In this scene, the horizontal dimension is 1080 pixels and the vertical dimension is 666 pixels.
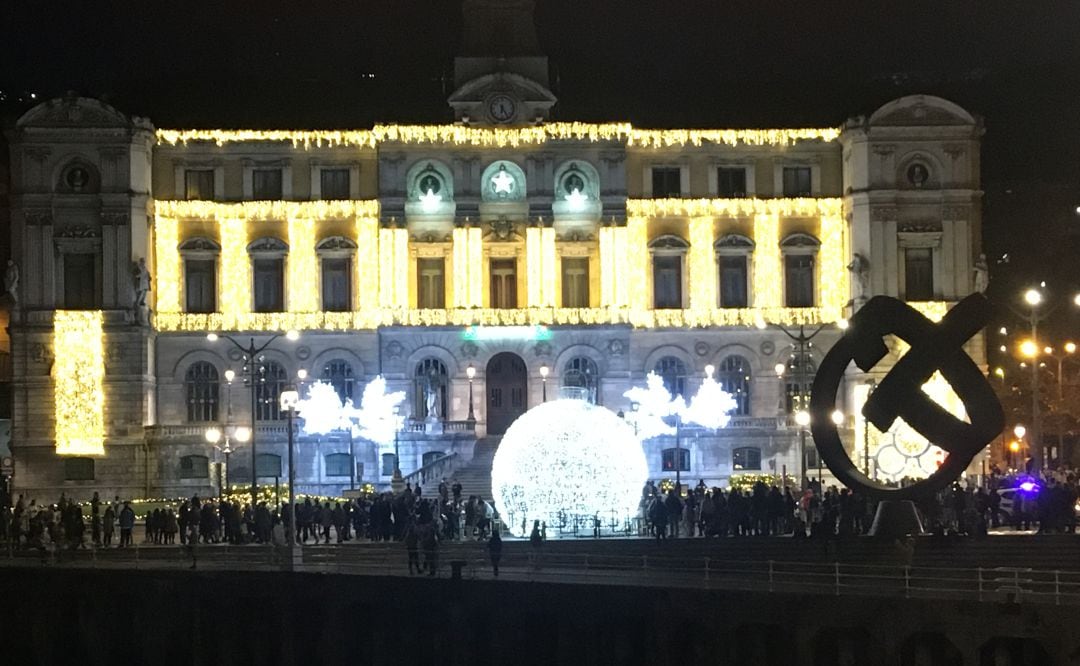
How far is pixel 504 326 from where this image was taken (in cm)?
8881

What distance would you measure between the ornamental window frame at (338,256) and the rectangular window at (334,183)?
1.64 meters

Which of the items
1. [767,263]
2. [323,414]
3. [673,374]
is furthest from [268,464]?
[767,263]

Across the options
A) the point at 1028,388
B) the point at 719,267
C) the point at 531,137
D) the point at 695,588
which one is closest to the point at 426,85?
the point at 531,137

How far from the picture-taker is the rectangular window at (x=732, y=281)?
90.6 m

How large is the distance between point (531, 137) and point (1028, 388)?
79.4 ft

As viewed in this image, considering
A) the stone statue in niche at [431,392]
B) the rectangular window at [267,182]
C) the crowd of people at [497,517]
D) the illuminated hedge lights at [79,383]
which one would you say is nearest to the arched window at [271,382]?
the stone statue in niche at [431,392]

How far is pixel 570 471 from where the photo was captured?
56.5 metres

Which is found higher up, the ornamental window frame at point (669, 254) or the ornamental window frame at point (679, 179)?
the ornamental window frame at point (679, 179)

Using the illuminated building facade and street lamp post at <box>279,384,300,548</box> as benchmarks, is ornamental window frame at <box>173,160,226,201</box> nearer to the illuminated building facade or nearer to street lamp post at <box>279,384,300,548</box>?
the illuminated building facade

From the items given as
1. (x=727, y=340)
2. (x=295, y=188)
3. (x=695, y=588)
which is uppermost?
A: (x=295, y=188)

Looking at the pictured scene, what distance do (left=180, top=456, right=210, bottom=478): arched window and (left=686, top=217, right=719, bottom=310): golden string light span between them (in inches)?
780

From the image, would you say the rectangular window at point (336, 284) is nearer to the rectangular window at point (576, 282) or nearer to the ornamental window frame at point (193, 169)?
the ornamental window frame at point (193, 169)

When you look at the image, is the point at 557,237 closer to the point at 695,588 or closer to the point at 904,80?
the point at 904,80

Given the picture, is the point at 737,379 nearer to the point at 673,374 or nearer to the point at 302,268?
the point at 673,374
